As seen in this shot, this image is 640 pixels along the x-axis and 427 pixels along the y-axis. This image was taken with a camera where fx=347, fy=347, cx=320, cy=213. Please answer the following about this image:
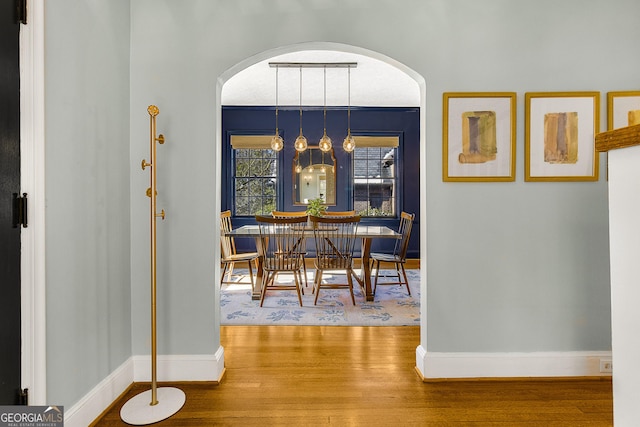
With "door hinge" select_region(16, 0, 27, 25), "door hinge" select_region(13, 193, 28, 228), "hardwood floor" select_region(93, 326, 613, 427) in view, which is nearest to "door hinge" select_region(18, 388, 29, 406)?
"hardwood floor" select_region(93, 326, 613, 427)

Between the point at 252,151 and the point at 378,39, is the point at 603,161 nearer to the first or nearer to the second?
the point at 378,39

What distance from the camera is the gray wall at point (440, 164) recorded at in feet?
7.14

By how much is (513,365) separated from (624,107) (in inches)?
69.3

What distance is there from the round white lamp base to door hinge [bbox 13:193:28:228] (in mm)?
1115

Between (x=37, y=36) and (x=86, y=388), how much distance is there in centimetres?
165

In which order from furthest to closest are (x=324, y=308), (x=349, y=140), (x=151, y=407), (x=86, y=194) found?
(x=349, y=140), (x=324, y=308), (x=151, y=407), (x=86, y=194)

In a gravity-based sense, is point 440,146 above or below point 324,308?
above

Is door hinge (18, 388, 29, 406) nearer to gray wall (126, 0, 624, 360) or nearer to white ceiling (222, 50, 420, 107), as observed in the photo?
gray wall (126, 0, 624, 360)

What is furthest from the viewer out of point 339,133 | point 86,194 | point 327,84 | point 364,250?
point 339,133

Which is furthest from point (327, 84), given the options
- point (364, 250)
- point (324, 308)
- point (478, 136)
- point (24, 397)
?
point (24, 397)

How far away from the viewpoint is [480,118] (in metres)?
2.20

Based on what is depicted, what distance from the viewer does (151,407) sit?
1.90 m

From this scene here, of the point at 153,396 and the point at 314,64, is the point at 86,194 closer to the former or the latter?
the point at 153,396

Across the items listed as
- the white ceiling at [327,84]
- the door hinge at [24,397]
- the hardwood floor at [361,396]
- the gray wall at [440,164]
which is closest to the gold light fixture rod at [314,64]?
the white ceiling at [327,84]
